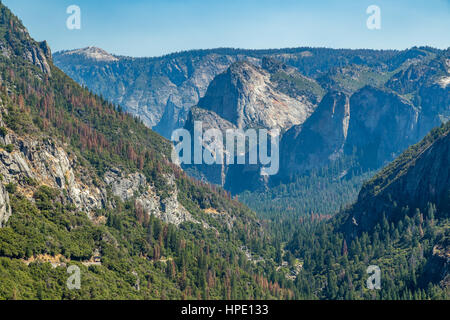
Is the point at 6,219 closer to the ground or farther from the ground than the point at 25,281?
farther from the ground
